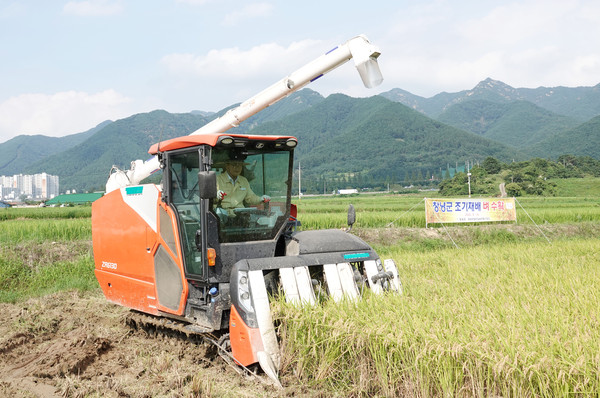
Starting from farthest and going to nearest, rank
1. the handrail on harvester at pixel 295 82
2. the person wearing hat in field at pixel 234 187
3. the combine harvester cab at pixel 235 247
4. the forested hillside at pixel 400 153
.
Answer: the forested hillside at pixel 400 153 < the handrail on harvester at pixel 295 82 < the person wearing hat in field at pixel 234 187 < the combine harvester cab at pixel 235 247

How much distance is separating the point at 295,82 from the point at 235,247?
104 inches

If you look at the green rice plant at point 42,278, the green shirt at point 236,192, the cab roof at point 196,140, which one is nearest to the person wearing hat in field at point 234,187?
the green shirt at point 236,192

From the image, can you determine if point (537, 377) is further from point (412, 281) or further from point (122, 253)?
point (122, 253)

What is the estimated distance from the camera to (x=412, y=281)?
6766 mm

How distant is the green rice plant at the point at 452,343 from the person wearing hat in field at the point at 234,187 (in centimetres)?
137

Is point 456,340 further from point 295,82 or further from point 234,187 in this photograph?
point 295,82

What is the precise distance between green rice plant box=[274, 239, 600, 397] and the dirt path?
0.52m

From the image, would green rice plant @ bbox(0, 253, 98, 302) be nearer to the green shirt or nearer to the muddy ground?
the muddy ground

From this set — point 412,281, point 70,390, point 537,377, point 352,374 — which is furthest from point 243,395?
point 412,281

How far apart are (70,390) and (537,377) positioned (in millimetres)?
4032

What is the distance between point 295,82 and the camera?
694 centimetres

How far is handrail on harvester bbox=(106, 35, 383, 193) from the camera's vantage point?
6.39 m

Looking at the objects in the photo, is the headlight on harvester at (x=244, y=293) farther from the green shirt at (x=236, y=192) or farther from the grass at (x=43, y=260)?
the grass at (x=43, y=260)

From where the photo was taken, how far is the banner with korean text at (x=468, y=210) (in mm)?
17109
